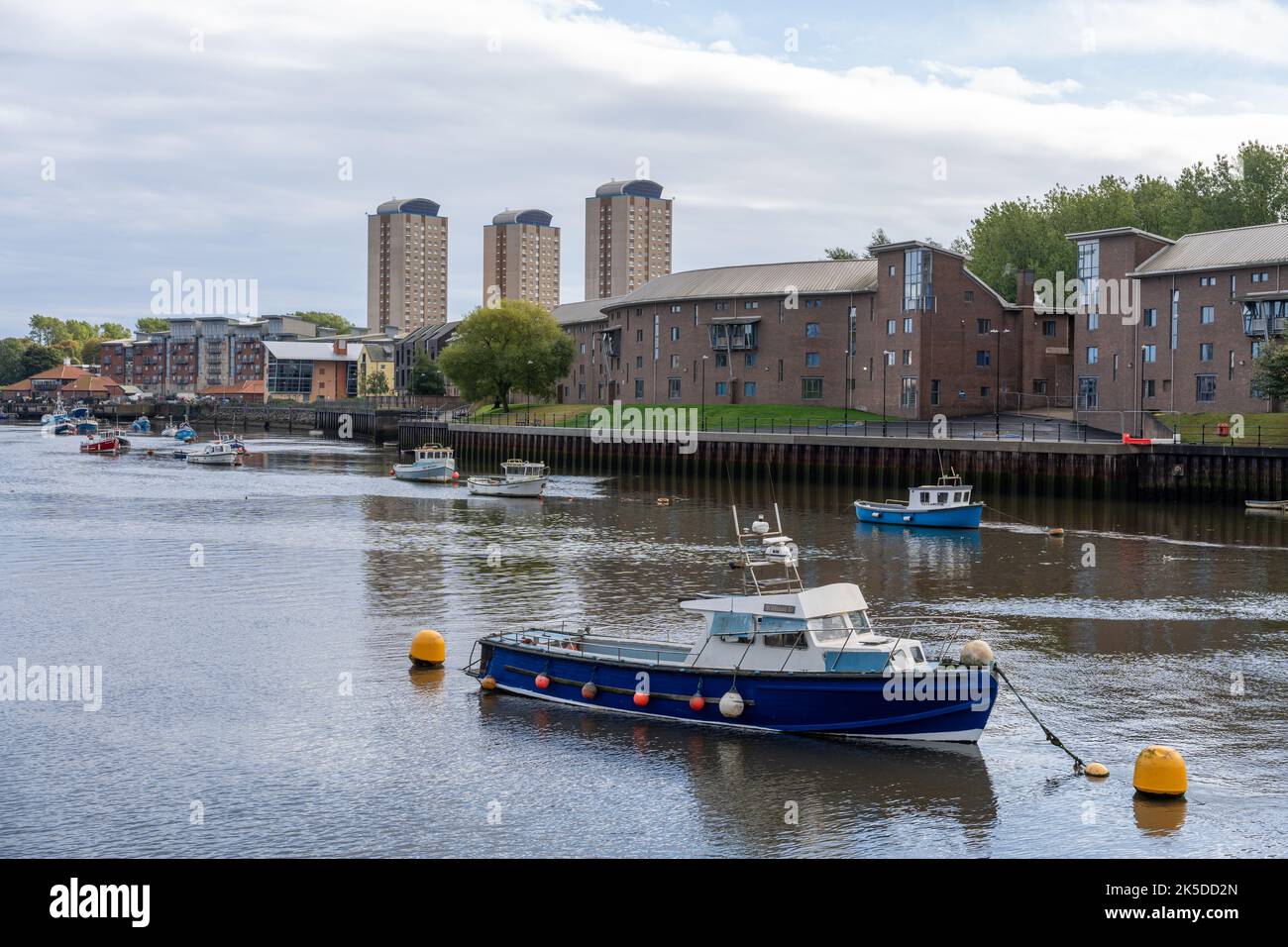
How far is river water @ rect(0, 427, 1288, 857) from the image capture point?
81.7ft

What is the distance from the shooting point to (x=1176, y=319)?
104m

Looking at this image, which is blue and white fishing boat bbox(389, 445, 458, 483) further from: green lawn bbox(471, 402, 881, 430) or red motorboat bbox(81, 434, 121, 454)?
red motorboat bbox(81, 434, 121, 454)

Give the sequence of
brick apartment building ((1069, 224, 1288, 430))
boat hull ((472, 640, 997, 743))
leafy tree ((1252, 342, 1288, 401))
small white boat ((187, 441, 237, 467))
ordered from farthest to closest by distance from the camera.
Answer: small white boat ((187, 441, 237, 467)), brick apartment building ((1069, 224, 1288, 430)), leafy tree ((1252, 342, 1288, 401)), boat hull ((472, 640, 997, 743))

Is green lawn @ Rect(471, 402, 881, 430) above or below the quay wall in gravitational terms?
above

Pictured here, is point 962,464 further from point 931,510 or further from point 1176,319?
point 1176,319

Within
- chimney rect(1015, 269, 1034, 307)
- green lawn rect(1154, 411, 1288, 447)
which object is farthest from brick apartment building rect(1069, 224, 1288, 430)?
chimney rect(1015, 269, 1034, 307)

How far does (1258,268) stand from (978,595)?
2411 inches

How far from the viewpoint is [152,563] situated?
5953 centimetres

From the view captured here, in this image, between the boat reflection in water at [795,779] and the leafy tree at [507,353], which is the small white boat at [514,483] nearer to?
the leafy tree at [507,353]

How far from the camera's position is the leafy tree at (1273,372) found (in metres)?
86.6

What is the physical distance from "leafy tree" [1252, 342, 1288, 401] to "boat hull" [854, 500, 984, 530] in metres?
26.2

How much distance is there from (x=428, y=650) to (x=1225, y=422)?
256ft

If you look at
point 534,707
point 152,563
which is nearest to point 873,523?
point 152,563

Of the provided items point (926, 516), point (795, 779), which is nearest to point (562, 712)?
point (795, 779)
